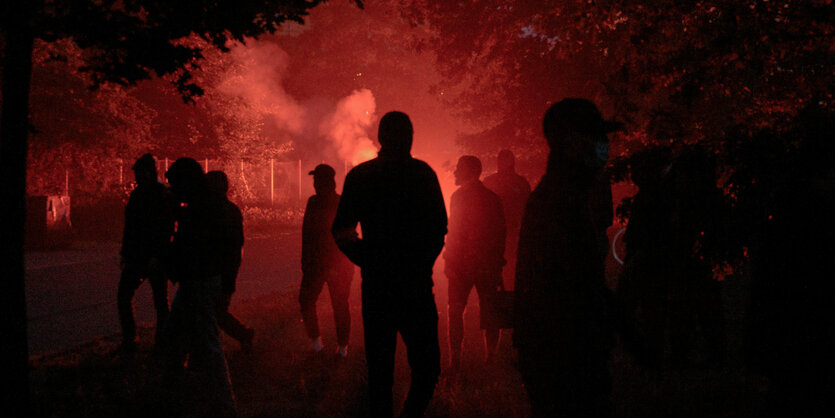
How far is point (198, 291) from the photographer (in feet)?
14.3

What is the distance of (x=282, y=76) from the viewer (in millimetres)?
53906

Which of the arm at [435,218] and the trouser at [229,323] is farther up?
the arm at [435,218]

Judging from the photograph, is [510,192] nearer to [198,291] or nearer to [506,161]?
[506,161]

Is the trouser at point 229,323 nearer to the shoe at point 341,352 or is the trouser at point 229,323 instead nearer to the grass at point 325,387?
the grass at point 325,387

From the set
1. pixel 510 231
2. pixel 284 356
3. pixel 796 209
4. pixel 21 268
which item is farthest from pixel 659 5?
pixel 21 268

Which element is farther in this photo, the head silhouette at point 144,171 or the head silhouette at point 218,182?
the head silhouette at point 144,171

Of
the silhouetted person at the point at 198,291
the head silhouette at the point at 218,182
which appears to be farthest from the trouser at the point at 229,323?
the silhouetted person at the point at 198,291

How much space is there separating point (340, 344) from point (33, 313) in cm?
529

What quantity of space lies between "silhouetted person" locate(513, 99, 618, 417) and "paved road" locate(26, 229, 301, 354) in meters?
6.27

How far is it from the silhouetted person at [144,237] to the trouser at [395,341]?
3437mm

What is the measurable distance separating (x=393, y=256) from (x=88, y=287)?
956 cm

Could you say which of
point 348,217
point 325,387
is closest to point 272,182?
point 325,387

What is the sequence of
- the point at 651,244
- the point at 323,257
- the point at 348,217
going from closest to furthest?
the point at 348,217 → the point at 651,244 → the point at 323,257

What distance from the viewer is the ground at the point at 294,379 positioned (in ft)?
15.4
